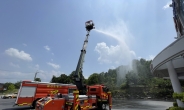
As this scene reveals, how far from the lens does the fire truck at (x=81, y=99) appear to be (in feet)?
27.2

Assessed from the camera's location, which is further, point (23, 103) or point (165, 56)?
point (23, 103)

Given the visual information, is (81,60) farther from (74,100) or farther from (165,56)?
(165,56)

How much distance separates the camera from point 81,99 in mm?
9922

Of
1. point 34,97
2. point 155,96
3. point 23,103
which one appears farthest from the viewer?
point 155,96

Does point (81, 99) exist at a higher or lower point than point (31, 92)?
lower

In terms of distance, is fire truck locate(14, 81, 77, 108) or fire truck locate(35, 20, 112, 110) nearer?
fire truck locate(35, 20, 112, 110)

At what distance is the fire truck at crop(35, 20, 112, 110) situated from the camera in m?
8.28

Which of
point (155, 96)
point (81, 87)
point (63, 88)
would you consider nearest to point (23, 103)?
point (63, 88)

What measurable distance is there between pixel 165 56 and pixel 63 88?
39.4 ft

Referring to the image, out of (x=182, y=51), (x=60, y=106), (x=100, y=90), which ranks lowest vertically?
(x=60, y=106)

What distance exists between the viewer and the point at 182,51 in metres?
6.52

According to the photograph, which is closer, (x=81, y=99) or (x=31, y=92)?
(x=81, y=99)

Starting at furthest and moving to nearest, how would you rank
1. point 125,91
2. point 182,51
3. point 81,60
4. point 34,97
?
1. point 125,91
2. point 81,60
3. point 34,97
4. point 182,51

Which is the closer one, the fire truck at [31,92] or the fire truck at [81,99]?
the fire truck at [81,99]
